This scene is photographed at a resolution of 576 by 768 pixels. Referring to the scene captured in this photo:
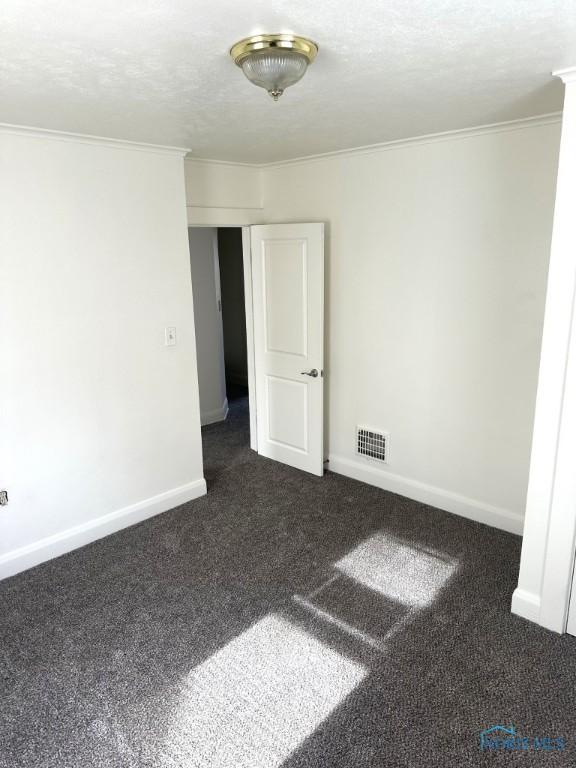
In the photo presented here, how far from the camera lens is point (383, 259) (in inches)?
146

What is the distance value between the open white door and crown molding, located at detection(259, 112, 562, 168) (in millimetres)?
493

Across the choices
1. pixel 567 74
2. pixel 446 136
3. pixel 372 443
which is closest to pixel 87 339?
pixel 372 443

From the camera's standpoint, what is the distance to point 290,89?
7.14 ft

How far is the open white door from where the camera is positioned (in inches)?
158

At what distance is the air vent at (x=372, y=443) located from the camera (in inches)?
157

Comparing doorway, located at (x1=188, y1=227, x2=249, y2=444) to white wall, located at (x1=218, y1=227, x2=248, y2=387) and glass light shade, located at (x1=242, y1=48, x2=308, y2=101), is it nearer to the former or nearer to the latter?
white wall, located at (x1=218, y1=227, x2=248, y2=387)

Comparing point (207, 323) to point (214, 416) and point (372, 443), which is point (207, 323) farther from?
point (372, 443)

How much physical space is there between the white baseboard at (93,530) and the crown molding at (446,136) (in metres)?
2.53

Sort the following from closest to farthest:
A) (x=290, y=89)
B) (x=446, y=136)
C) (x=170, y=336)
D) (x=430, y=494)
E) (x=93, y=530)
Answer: (x=290, y=89) → (x=446, y=136) → (x=93, y=530) → (x=170, y=336) → (x=430, y=494)

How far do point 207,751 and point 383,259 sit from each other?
9.72 ft

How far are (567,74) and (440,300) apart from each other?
1559 millimetres

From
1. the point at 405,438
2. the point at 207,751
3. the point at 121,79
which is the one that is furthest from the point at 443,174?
the point at 207,751

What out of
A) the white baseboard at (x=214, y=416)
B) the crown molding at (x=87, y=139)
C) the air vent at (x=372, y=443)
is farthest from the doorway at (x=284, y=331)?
the crown molding at (x=87, y=139)

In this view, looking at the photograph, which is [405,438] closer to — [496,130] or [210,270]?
[496,130]
